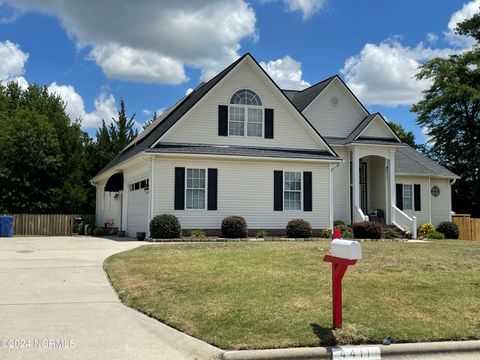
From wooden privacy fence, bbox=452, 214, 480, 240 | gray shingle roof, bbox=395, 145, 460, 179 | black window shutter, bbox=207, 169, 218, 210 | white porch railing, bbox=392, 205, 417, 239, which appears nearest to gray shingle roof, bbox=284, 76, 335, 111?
gray shingle roof, bbox=395, 145, 460, 179

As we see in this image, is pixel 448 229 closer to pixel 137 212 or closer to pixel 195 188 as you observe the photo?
pixel 195 188

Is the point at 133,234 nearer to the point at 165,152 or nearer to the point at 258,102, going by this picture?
the point at 165,152

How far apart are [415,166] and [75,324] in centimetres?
2625

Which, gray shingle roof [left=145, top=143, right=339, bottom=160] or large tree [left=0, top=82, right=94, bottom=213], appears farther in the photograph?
large tree [left=0, top=82, right=94, bottom=213]

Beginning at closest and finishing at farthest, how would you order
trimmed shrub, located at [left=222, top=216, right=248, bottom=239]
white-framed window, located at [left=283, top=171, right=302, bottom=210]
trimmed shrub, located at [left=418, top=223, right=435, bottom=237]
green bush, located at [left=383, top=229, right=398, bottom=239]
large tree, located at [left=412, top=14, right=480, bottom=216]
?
1. trimmed shrub, located at [left=222, top=216, right=248, bottom=239]
2. white-framed window, located at [left=283, top=171, right=302, bottom=210]
3. green bush, located at [left=383, top=229, right=398, bottom=239]
4. trimmed shrub, located at [left=418, top=223, right=435, bottom=237]
5. large tree, located at [left=412, top=14, right=480, bottom=216]

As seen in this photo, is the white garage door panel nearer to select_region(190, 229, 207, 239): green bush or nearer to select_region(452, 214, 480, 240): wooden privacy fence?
select_region(190, 229, 207, 239): green bush

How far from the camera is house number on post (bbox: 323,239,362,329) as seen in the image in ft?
20.8

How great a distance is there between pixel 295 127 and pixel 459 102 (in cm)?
2642

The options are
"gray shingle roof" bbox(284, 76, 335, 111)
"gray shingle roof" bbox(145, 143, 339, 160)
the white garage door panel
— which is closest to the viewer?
"gray shingle roof" bbox(145, 143, 339, 160)

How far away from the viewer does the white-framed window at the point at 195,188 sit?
21.8 m

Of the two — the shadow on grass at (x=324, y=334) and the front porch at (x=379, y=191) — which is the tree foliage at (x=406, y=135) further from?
the shadow on grass at (x=324, y=334)

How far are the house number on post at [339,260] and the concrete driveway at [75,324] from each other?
177 centimetres

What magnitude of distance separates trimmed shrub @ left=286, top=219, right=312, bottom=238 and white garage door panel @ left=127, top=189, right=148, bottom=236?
6.37m

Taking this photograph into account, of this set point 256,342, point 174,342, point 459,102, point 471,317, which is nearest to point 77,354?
point 174,342
